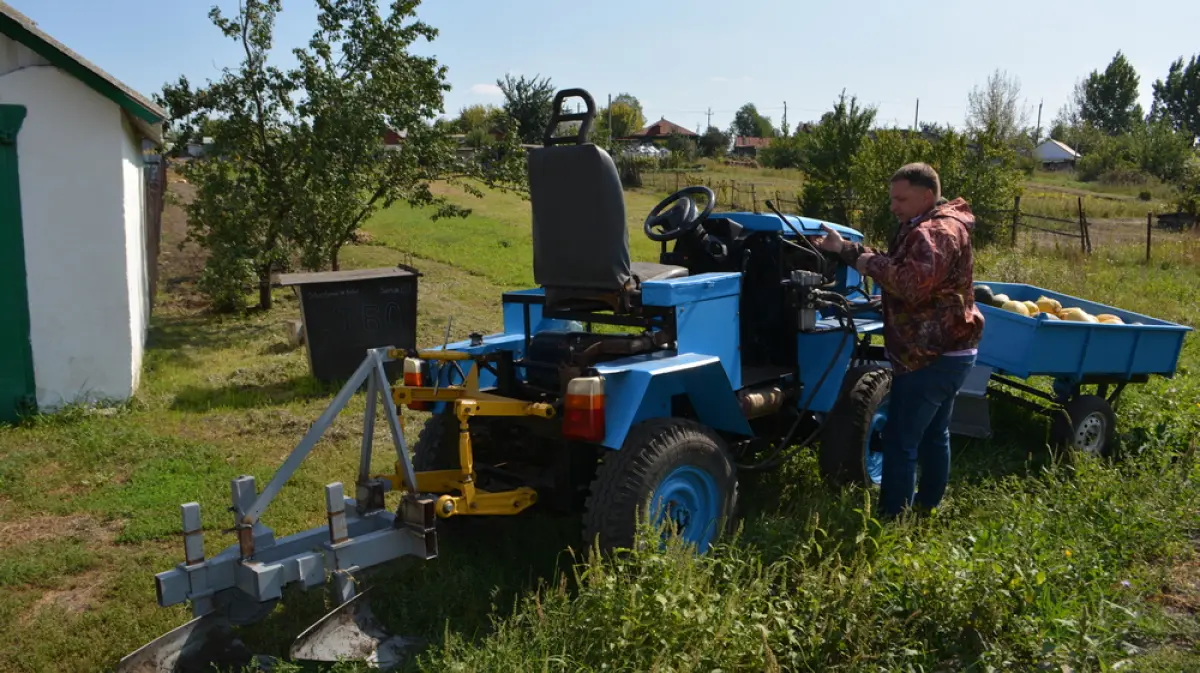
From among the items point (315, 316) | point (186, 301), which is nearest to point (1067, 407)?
point (315, 316)

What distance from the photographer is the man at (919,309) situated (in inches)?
177

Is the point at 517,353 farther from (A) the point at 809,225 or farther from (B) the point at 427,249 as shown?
(B) the point at 427,249

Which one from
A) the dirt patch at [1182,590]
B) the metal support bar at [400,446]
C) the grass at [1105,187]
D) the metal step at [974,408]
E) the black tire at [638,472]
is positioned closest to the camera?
the metal support bar at [400,446]

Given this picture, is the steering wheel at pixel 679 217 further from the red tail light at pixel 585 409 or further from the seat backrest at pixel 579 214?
the red tail light at pixel 585 409

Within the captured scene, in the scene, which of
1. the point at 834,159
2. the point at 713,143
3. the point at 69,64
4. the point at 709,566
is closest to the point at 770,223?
the point at 709,566

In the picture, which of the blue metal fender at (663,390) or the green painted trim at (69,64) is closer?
the blue metal fender at (663,390)

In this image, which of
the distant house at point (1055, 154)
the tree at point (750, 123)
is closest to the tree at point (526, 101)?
the distant house at point (1055, 154)

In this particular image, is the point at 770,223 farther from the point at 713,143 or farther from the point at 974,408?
Answer: the point at 713,143

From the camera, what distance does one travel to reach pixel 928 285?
14.7 ft

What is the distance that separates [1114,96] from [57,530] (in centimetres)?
10108

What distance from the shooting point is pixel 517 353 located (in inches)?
211

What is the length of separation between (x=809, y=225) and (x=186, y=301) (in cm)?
1113

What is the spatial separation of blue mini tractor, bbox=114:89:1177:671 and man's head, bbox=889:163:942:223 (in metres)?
0.64

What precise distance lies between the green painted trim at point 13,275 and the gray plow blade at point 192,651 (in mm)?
5128
